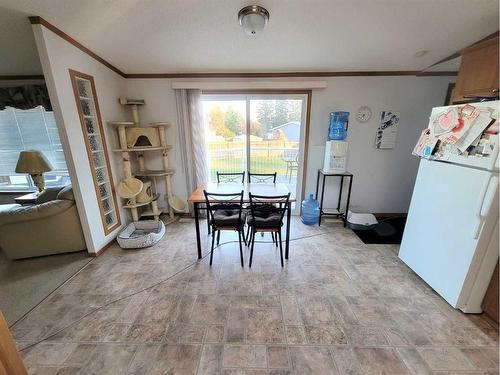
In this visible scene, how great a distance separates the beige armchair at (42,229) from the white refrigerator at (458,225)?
3.58 m

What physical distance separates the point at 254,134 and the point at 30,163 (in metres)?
3.13

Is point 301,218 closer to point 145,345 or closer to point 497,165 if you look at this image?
point 497,165

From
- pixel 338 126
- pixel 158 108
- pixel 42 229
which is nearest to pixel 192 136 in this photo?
Answer: pixel 158 108

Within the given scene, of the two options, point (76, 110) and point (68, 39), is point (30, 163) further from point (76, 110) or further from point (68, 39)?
point (68, 39)

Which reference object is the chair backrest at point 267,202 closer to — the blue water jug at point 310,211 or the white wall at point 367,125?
the blue water jug at point 310,211

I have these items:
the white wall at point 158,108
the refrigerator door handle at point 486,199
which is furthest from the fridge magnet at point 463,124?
the white wall at point 158,108

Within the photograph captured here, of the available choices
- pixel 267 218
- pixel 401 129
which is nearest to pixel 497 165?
pixel 267 218

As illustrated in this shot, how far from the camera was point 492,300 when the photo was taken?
1.49m

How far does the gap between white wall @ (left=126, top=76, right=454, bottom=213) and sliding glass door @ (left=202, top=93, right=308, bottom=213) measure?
22 centimetres

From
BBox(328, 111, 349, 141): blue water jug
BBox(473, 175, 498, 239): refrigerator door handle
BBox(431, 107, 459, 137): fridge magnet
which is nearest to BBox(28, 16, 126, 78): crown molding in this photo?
BBox(328, 111, 349, 141): blue water jug

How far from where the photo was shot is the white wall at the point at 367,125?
2.88 m

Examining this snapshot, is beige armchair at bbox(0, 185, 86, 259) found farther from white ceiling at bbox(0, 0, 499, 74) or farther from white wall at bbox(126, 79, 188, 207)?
white ceiling at bbox(0, 0, 499, 74)

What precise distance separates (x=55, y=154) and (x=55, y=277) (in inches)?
95.3

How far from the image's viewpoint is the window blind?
3.27 m
